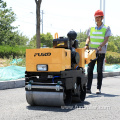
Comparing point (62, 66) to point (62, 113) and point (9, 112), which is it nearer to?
point (62, 113)

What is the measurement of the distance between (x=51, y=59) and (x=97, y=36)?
2.62 meters

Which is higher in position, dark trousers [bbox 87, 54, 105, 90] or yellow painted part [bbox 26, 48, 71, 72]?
yellow painted part [bbox 26, 48, 71, 72]

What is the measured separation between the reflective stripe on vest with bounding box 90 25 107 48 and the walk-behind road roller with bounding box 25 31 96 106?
1.91m

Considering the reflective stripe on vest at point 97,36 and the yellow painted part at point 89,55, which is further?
the reflective stripe on vest at point 97,36

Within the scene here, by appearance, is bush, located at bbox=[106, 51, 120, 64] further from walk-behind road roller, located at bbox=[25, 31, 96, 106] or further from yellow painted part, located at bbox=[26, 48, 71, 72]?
yellow painted part, located at bbox=[26, 48, 71, 72]

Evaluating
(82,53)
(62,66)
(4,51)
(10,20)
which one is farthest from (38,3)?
(10,20)

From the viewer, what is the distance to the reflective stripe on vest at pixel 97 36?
7289mm

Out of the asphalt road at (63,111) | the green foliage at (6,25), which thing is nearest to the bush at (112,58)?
the green foliage at (6,25)

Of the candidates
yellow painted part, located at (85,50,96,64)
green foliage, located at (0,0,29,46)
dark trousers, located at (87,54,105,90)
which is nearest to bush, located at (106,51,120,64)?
green foliage, located at (0,0,29,46)

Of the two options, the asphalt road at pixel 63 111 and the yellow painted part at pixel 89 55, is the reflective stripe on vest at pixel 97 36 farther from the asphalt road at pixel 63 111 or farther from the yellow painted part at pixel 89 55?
the asphalt road at pixel 63 111

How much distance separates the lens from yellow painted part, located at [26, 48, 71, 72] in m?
5.01

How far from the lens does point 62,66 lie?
505 centimetres

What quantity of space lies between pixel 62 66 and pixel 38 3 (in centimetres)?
981

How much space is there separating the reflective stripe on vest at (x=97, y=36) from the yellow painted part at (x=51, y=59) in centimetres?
221
